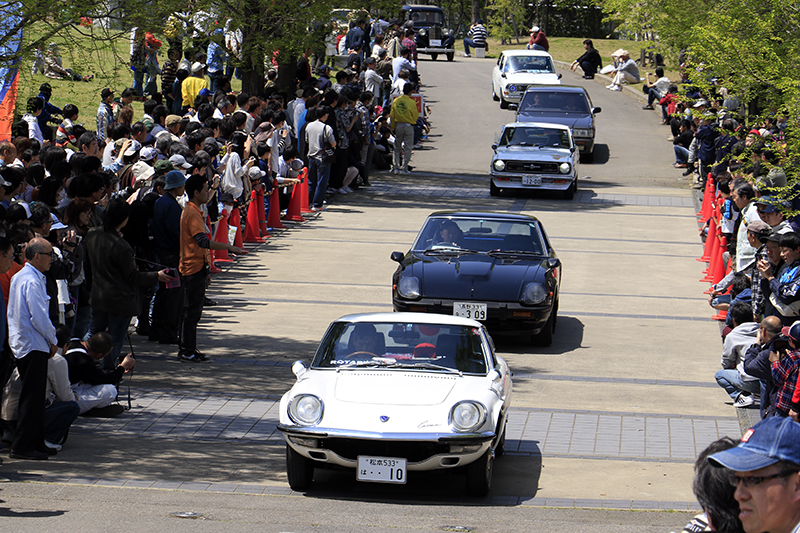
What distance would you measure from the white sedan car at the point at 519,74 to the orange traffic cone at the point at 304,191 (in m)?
16.0

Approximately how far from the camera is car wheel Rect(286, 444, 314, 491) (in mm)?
7309

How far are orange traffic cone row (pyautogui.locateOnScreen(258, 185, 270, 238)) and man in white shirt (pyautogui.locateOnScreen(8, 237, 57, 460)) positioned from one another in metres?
9.75

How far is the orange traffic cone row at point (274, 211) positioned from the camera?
1870 cm

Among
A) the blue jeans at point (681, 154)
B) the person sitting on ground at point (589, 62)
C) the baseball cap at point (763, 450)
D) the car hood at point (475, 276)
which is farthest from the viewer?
the person sitting on ground at point (589, 62)

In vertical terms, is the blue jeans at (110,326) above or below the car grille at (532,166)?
below

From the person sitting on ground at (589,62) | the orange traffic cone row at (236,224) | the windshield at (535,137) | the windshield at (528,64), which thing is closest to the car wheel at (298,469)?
the orange traffic cone row at (236,224)

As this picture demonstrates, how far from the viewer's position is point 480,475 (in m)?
→ 7.25

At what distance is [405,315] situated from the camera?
855 centimetres

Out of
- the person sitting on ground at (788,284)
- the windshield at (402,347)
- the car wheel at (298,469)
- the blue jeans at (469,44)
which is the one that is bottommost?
the car wheel at (298,469)

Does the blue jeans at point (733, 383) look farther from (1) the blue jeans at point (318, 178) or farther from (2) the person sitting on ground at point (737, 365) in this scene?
(1) the blue jeans at point (318, 178)

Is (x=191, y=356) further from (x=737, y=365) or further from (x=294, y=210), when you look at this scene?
(x=294, y=210)

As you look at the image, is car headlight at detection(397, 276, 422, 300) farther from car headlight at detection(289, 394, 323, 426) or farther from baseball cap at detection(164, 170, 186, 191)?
car headlight at detection(289, 394, 323, 426)

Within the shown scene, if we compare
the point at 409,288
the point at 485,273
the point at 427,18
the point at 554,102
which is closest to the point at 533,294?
the point at 485,273

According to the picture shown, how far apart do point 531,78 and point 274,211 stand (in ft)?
60.6
